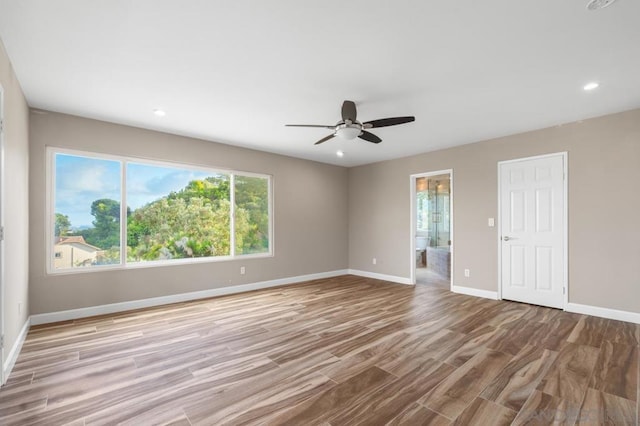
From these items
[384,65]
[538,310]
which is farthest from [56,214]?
[538,310]

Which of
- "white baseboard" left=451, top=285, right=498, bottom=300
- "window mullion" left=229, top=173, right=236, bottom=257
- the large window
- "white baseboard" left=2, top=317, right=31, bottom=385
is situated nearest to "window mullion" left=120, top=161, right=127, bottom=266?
the large window

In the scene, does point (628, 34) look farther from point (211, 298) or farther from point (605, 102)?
point (211, 298)

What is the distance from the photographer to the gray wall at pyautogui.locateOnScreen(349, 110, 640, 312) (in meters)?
3.71

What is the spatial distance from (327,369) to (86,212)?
372 cm

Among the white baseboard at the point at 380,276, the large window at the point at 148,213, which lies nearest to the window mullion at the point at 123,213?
the large window at the point at 148,213

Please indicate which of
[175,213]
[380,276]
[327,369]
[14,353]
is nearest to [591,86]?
[327,369]

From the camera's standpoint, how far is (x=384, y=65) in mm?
2664

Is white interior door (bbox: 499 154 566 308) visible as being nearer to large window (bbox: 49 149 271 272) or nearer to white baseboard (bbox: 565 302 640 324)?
white baseboard (bbox: 565 302 640 324)

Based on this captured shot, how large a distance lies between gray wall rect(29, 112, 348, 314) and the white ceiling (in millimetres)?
380

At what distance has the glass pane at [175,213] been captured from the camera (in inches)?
173

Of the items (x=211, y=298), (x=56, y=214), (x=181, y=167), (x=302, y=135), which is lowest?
(x=211, y=298)

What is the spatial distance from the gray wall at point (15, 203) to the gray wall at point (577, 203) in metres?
5.63

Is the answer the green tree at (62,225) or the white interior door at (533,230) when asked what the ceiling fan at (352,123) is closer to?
the white interior door at (533,230)

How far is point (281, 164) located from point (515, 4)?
456cm
